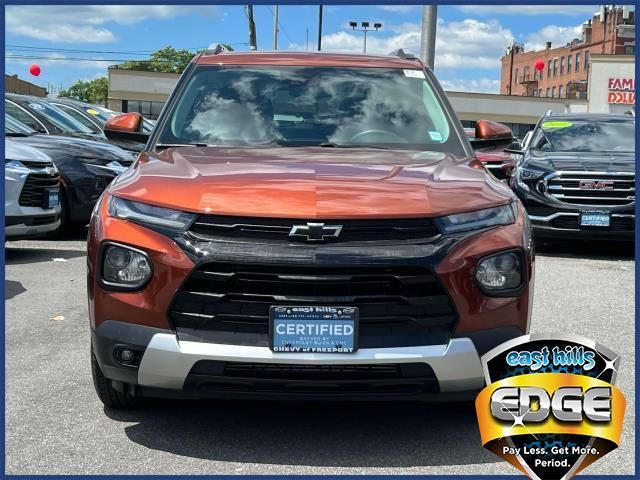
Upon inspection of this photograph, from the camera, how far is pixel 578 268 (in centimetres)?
888

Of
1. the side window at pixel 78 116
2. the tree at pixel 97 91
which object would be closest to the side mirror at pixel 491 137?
the side window at pixel 78 116

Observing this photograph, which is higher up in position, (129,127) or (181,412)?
(129,127)

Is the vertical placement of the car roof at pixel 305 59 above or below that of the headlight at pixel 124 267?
above

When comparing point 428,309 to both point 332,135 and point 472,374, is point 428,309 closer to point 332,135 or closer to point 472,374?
point 472,374

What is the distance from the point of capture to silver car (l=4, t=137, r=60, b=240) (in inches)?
334

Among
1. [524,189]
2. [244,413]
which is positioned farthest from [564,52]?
[244,413]

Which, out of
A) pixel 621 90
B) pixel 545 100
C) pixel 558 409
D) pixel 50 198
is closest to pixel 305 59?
pixel 558 409

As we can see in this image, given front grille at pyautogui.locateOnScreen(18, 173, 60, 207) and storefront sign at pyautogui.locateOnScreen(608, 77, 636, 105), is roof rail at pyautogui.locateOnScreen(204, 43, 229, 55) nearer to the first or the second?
front grille at pyautogui.locateOnScreen(18, 173, 60, 207)

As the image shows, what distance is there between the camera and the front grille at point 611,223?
31.1 feet

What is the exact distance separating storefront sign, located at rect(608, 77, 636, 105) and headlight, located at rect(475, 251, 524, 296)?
58.8m

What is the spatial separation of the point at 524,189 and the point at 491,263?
22.1 feet

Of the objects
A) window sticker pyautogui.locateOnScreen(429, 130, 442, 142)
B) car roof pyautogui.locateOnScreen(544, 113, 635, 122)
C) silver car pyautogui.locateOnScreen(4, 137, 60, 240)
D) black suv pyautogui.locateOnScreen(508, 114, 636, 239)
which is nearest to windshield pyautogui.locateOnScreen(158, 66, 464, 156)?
window sticker pyautogui.locateOnScreen(429, 130, 442, 142)

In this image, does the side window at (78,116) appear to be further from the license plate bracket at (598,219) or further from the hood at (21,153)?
the license plate bracket at (598,219)

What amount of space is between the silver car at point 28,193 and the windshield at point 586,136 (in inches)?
244
